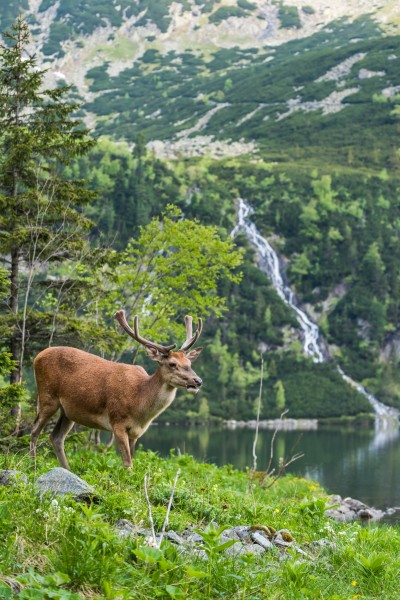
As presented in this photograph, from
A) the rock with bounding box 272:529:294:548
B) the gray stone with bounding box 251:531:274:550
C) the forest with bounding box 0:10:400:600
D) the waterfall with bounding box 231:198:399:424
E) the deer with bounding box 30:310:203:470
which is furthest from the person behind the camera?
the waterfall with bounding box 231:198:399:424

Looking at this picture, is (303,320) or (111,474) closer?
(111,474)

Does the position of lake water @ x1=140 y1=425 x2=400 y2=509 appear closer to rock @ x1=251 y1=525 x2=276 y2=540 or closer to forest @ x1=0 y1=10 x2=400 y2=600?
forest @ x1=0 y1=10 x2=400 y2=600

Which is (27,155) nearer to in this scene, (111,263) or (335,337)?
(111,263)

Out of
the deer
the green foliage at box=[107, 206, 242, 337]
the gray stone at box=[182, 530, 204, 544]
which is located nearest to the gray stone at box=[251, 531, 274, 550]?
the gray stone at box=[182, 530, 204, 544]

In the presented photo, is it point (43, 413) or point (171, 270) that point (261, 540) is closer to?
point (43, 413)

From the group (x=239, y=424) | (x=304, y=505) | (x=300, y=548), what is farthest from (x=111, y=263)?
(x=239, y=424)

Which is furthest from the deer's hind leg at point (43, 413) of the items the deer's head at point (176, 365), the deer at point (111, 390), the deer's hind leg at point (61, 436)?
the deer's head at point (176, 365)

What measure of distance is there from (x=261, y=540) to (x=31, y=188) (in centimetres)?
1468

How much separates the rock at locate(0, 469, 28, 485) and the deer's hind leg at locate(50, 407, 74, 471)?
2740 millimetres

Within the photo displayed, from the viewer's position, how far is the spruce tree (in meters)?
19.6

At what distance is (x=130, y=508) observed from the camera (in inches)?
343

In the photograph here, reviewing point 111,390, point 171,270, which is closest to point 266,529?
point 111,390

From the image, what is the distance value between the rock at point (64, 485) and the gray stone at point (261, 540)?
1.93 m

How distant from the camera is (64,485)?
8.80 meters
